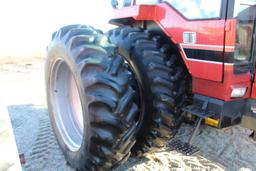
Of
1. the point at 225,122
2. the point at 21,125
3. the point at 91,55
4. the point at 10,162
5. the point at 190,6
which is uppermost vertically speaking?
the point at 190,6

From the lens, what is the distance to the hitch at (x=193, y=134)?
2.20 m

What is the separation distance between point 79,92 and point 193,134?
111 cm

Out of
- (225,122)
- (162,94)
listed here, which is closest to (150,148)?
(162,94)

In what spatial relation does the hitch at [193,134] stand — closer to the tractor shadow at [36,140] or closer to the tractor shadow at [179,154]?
the tractor shadow at [179,154]

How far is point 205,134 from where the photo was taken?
3.09 m

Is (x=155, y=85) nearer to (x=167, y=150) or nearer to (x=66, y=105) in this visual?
(x=167, y=150)

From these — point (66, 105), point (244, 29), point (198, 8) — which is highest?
point (198, 8)

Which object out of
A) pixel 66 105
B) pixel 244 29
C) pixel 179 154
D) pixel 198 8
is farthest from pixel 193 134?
pixel 66 105

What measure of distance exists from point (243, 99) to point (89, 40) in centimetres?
134

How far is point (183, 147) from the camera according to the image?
8.66 ft

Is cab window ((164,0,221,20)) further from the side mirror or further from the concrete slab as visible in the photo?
the concrete slab

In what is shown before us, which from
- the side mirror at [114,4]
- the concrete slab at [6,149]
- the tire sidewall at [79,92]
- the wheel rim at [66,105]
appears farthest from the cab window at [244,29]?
the side mirror at [114,4]

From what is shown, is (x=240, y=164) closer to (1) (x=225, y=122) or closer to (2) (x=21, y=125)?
(1) (x=225, y=122)

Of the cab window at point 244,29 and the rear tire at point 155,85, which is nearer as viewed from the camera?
the cab window at point 244,29
